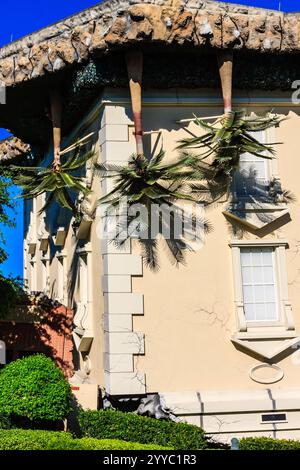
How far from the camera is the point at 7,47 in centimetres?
1417

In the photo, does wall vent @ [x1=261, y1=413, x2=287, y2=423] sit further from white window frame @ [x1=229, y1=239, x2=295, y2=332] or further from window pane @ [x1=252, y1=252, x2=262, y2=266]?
window pane @ [x1=252, y1=252, x2=262, y2=266]

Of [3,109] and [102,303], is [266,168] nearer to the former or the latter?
[102,303]

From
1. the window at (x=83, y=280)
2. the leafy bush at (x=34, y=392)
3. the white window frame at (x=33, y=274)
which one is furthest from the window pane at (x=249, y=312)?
the white window frame at (x=33, y=274)

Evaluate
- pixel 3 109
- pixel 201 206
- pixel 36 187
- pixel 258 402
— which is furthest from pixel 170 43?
pixel 258 402

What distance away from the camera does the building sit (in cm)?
1166

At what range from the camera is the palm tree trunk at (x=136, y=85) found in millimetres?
11930

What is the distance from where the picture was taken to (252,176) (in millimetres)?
12836

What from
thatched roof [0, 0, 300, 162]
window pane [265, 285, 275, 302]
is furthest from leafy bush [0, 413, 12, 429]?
thatched roof [0, 0, 300, 162]

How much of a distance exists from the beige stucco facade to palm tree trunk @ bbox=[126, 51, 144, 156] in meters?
0.53

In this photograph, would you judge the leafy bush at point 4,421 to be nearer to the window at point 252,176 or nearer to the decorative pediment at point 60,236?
the decorative pediment at point 60,236

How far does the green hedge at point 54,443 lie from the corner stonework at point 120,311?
1499mm

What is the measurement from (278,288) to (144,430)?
14.0ft

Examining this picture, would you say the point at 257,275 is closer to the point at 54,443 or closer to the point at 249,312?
the point at 249,312

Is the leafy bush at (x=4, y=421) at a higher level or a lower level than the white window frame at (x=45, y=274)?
lower
